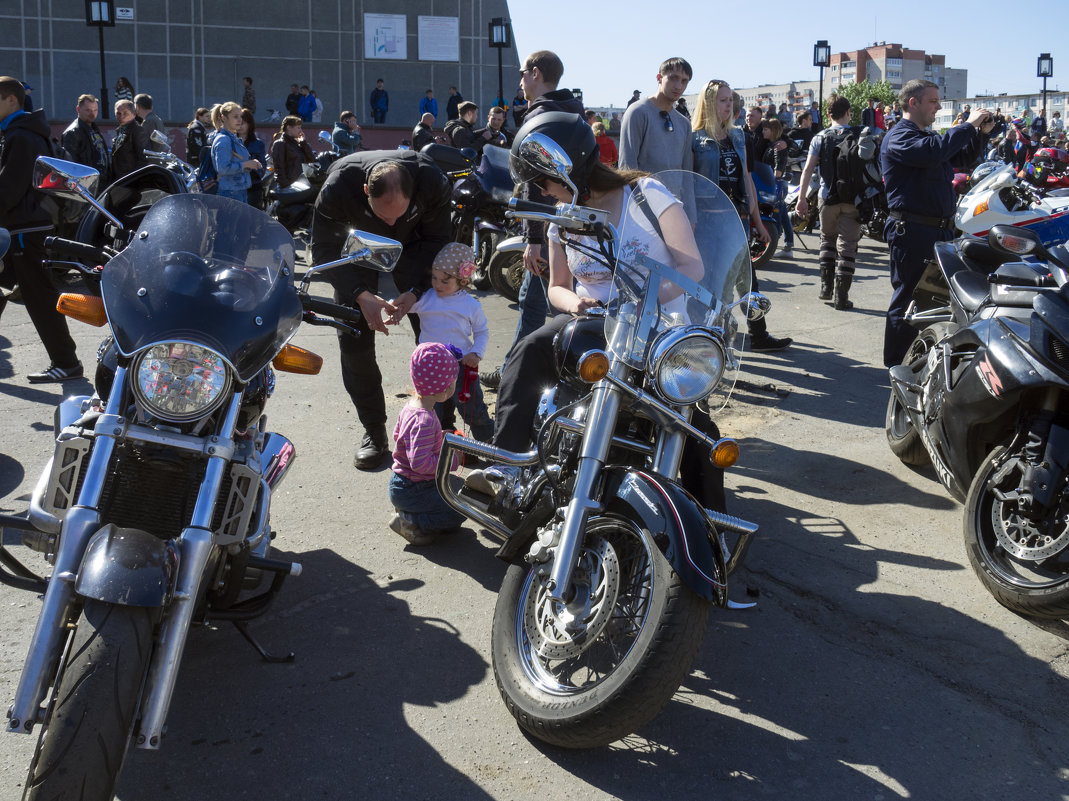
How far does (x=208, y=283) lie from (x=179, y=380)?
32cm

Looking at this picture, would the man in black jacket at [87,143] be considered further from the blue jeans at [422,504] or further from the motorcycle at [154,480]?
the motorcycle at [154,480]

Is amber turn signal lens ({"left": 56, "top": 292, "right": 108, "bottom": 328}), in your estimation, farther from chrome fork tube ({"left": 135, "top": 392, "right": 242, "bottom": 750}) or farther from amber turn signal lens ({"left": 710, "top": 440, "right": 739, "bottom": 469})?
amber turn signal lens ({"left": 710, "top": 440, "right": 739, "bottom": 469})

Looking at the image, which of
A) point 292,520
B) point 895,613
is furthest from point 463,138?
point 895,613

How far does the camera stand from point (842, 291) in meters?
9.34

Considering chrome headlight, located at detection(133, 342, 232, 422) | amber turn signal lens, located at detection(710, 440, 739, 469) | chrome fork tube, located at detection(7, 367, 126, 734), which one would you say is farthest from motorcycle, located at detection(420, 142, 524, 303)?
chrome fork tube, located at detection(7, 367, 126, 734)

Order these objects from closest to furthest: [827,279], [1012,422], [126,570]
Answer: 1. [126,570]
2. [1012,422]
3. [827,279]

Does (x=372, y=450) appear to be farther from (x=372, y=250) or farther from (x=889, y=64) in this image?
(x=889, y=64)

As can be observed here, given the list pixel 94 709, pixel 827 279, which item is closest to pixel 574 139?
pixel 94 709

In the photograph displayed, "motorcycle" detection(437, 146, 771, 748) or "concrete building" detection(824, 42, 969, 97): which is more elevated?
"concrete building" detection(824, 42, 969, 97)

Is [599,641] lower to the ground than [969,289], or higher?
lower

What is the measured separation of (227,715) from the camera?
2.98 m

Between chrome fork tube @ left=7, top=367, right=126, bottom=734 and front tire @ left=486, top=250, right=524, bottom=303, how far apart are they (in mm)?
6443

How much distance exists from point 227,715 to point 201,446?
875 mm

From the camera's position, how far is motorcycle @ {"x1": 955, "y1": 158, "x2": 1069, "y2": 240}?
5.78m
